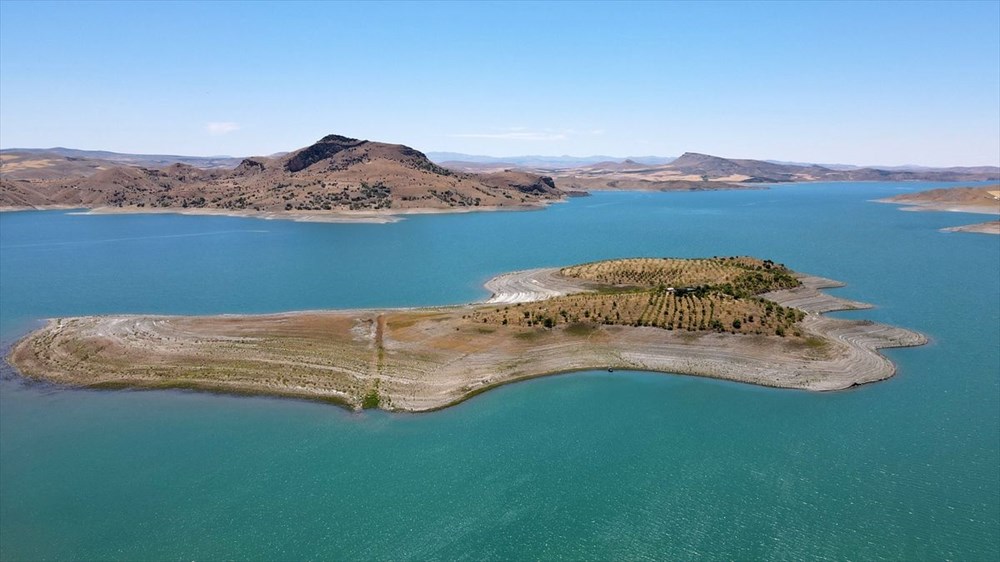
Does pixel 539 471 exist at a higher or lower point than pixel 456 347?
lower

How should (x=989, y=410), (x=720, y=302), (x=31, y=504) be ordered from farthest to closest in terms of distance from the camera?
(x=720, y=302) → (x=989, y=410) → (x=31, y=504)

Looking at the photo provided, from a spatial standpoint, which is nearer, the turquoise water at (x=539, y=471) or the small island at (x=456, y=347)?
the turquoise water at (x=539, y=471)

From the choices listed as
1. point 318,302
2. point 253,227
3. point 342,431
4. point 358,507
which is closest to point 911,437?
point 358,507

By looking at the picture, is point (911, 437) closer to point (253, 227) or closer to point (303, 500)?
point (303, 500)

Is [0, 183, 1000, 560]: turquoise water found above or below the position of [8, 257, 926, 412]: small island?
below

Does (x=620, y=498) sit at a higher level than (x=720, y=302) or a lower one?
lower

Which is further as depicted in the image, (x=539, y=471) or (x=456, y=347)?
(x=456, y=347)

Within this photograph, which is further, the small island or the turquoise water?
the small island

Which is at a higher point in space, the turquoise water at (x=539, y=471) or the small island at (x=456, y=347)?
the small island at (x=456, y=347)
